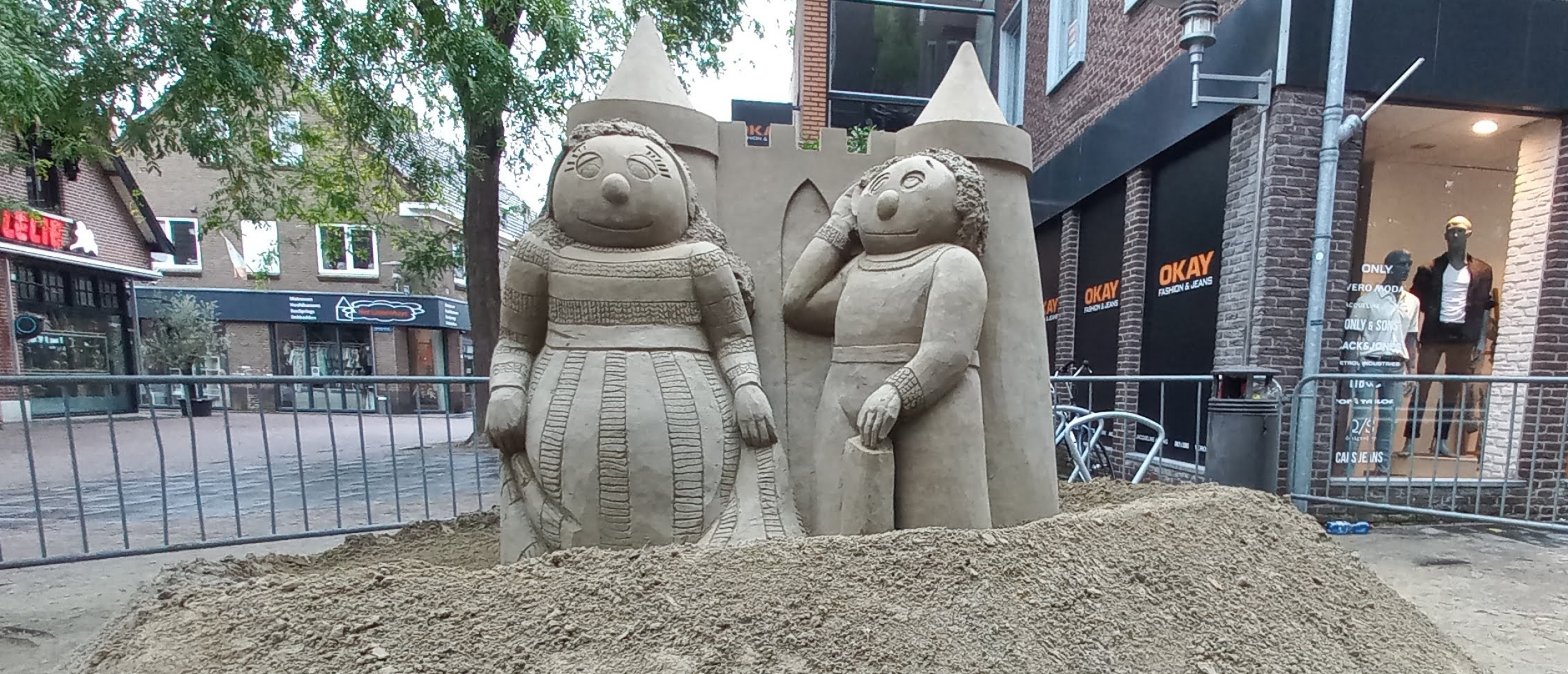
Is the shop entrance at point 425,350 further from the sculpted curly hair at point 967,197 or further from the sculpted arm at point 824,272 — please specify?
the sculpted curly hair at point 967,197

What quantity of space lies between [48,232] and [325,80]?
12.2 m

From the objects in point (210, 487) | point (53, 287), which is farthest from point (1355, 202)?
point (53, 287)

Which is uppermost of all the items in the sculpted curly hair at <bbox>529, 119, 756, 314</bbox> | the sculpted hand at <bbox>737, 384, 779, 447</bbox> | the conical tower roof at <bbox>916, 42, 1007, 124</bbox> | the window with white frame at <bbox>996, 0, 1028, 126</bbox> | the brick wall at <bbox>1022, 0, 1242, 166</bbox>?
the window with white frame at <bbox>996, 0, 1028, 126</bbox>

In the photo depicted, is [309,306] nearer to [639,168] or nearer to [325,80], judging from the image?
[325,80]

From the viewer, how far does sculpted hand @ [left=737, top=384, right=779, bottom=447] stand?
2.44 m

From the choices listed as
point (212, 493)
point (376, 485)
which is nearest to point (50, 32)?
point (212, 493)

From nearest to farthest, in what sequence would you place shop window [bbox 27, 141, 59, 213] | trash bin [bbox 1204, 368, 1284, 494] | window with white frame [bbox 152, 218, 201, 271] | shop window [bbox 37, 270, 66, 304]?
1. trash bin [bbox 1204, 368, 1284, 494]
2. shop window [bbox 27, 141, 59, 213]
3. shop window [bbox 37, 270, 66, 304]
4. window with white frame [bbox 152, 218, 201, 271]

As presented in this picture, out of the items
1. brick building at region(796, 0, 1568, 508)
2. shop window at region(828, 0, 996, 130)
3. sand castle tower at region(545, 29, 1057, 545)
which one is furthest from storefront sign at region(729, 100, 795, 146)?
sand castle tower at region(545, 29, 1057, 545)

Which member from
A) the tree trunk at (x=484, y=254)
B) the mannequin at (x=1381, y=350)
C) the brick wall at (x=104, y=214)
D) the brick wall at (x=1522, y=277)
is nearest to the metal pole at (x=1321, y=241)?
the mannequin at (x=1381, y=350)

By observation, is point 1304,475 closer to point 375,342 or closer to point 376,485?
point 376,485

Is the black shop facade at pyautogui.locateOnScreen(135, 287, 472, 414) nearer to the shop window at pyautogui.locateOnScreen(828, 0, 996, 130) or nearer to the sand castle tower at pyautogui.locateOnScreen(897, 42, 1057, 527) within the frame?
the shop window at pyautogui.locateOnScreen(828, 0, 996, 130)

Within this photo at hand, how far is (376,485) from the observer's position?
631 centimetres

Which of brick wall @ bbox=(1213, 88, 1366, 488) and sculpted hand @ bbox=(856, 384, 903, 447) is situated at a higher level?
brick wall @ bbox=(1213, 88, 1366, 488)

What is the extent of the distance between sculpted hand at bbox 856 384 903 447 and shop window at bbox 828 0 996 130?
8.27 metres
